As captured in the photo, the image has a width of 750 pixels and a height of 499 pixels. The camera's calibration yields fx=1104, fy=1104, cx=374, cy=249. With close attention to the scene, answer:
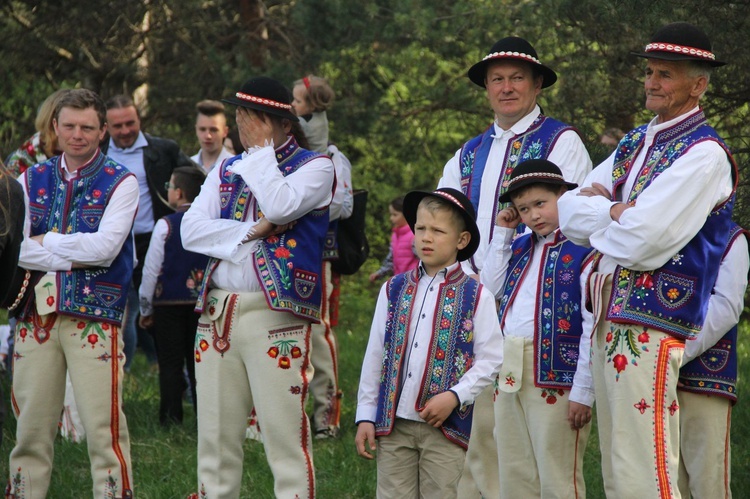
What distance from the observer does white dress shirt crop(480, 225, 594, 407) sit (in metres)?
4.47

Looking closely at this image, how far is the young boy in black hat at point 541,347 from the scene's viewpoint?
4578mm

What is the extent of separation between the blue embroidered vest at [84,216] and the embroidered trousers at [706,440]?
8.82 ft

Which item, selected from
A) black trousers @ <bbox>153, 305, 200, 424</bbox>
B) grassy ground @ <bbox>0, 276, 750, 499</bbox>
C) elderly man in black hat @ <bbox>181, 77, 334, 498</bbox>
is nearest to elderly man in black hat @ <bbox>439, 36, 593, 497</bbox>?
elderly man in black hat @ <bbox>181, 77, 334, 498</bbox>

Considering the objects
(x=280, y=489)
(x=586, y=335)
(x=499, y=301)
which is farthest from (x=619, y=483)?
(x=280, y=489)

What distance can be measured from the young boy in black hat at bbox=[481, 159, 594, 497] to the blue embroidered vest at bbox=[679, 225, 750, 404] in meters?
0.45

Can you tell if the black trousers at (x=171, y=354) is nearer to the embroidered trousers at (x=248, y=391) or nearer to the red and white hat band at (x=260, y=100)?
the embroidered trousers at (x=248, y=391)

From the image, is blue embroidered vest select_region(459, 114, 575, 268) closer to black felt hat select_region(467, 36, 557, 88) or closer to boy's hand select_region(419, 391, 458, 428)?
black felt hat select_region(467, 36, 557, 88)

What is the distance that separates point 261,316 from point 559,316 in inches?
51.1

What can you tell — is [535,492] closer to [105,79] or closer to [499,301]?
[499,301]

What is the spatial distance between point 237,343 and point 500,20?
18.2 ft

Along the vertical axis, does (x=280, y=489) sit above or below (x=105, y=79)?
below

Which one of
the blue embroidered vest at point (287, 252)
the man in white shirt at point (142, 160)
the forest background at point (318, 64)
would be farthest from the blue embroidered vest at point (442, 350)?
the man in white shirt at point (142, 160)

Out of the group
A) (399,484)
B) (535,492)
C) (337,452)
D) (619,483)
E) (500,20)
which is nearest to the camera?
(619,483)

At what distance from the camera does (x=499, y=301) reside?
16.4 feet
